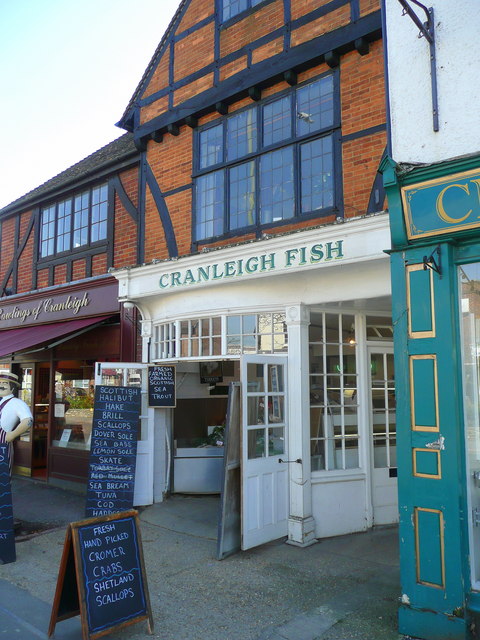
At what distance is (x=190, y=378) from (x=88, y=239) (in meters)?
3.51

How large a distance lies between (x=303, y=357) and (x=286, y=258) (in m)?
1.23

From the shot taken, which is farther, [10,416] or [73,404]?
[73,404]

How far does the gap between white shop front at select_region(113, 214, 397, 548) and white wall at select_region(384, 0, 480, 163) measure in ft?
3.61

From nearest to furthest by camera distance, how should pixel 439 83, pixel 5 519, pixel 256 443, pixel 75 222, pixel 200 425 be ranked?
1. pixel 439 83
2. pixel 5 519
3. pixel 256 443
4. pixel 200 425
5. pixel 75 222

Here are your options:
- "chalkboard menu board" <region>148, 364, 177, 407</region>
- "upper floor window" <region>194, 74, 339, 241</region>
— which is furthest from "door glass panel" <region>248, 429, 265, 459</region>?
"upper floor window" <region>194, 74, 339, 241</region>

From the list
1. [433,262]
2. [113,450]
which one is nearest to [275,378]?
[113,450]

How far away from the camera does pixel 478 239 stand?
411cm

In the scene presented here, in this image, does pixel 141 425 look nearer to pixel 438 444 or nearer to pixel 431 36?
pixel 438 444

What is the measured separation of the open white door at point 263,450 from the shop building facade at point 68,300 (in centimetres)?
325

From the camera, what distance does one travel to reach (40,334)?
9586 mm

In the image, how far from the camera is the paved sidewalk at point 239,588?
4215mm

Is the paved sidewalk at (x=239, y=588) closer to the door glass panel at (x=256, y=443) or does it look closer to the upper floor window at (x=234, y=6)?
the door glass panel at (x=256, y=443)

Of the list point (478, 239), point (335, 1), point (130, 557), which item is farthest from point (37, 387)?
point (478, 239)

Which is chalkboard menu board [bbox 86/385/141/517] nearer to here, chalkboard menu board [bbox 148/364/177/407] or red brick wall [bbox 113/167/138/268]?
chalkboard menu board [bbox 148/364/177/407]
